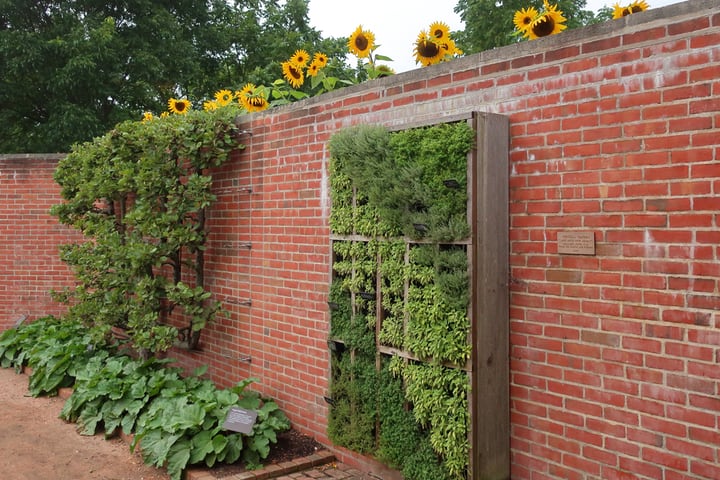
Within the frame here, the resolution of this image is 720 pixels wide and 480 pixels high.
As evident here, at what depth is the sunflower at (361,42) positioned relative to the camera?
16.6 feet

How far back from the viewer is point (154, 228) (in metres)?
5.61

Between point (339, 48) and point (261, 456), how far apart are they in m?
15.8

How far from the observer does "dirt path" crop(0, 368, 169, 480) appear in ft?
13.7

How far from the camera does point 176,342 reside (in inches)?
241

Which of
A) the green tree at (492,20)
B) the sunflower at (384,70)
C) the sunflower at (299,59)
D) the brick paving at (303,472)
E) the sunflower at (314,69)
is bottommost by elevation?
the brick paving at (303,472)

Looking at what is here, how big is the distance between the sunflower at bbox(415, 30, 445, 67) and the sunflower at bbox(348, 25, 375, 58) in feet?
2.21

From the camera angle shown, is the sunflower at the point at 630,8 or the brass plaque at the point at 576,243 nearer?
the brass plaque at the point at 576,243

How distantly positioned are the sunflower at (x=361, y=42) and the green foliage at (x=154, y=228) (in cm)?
129

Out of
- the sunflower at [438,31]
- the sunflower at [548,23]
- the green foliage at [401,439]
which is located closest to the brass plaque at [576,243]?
the green foliage at [401,439]

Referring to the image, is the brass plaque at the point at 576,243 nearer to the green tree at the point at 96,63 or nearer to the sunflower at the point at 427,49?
the sunflower at the point at 427,49

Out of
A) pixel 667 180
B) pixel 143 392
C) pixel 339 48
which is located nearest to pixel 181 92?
pixel 339 48

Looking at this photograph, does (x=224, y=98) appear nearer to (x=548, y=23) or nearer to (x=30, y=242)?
(x=30, y=242)

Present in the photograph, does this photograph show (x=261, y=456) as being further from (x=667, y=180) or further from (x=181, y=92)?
(x=181, y=92)

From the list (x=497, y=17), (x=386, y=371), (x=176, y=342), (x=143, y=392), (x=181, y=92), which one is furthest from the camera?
(x=497, y=17)
